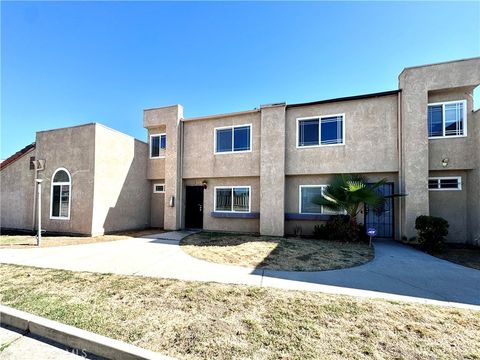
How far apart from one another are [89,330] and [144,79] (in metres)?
15.3

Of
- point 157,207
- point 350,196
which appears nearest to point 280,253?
point 350,196

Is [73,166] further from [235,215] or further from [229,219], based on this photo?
[235,215]

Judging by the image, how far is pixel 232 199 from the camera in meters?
11.9

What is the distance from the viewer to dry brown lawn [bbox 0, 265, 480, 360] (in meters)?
2.67

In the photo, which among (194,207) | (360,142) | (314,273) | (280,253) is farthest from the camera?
(194,207)

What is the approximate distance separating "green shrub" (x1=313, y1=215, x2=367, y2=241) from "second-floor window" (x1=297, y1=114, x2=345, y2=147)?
11.8 ft

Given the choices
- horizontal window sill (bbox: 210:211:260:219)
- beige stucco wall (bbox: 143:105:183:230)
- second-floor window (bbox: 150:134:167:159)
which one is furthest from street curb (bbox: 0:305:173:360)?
second-floor window (bbox: 150:134:167:159)

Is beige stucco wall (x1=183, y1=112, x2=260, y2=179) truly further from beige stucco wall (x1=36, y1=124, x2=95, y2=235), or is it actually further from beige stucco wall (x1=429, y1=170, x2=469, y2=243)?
beige stucco wall (x1=429, y1=170, x2=469, y2=243)

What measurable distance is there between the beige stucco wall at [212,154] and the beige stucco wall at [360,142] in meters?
2.47

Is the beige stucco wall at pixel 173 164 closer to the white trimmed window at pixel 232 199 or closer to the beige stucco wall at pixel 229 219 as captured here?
the beige stucco wall at pixel 229 219

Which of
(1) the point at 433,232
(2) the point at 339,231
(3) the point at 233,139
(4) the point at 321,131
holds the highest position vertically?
(4) the point at 321,131

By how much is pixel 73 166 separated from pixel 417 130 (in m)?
16.1

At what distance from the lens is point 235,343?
2.79 meters

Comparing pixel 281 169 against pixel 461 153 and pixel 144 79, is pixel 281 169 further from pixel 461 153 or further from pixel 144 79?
pixel 144 79
